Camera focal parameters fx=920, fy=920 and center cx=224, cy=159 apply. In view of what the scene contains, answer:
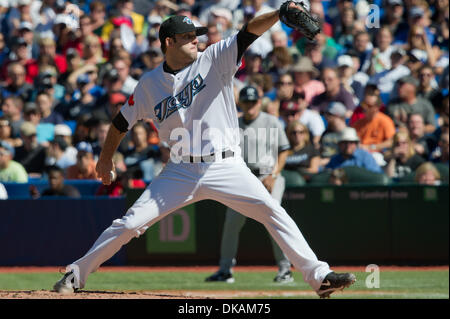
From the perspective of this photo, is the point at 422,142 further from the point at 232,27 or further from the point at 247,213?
the point at 247,213

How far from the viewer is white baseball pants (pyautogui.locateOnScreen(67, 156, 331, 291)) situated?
6.63 metres

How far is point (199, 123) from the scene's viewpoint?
21.9ft

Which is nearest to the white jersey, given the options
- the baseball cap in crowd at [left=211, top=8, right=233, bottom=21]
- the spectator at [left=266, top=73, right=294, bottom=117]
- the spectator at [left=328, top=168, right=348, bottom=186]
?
the spectator at [left=328, top=168, right=348, bottom=186]

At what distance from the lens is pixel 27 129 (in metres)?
14.1

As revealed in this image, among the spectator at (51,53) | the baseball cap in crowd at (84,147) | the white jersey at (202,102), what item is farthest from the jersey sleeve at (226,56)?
the spectator at (51,53)

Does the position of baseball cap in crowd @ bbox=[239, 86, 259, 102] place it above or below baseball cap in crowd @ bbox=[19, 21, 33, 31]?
below

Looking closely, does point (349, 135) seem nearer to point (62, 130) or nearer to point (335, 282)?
point (62, 130)

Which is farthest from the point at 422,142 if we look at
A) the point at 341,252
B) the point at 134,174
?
the point at 134,174

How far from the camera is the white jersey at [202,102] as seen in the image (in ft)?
→ 21.8

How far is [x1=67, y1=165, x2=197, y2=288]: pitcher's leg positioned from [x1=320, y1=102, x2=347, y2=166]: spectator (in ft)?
20.8

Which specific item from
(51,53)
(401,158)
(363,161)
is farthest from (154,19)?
(401,158)

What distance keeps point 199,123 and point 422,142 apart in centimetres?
672

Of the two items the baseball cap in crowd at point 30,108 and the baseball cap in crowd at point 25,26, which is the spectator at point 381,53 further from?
the baseball cap in crowd at point 25,26

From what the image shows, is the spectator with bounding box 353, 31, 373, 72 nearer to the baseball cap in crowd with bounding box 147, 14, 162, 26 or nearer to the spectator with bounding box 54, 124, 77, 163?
the baseball cap in crowd with bounding box 147, 14, 162, 26
